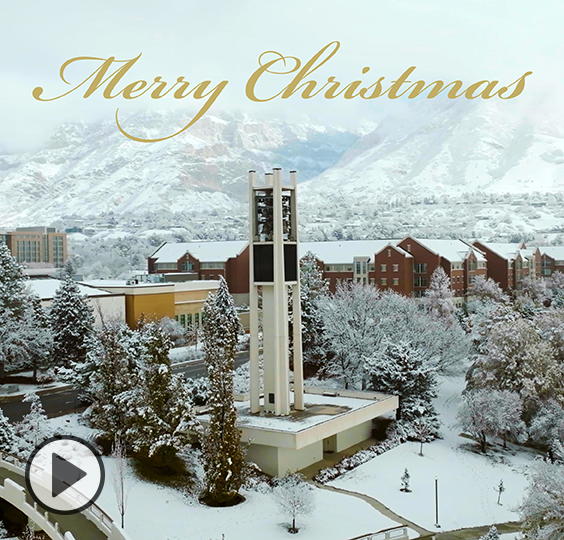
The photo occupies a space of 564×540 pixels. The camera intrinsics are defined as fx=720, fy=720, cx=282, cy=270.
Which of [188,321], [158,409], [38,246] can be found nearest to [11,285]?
[158,409]

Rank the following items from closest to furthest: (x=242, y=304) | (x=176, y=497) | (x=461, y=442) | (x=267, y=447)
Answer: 1. (x=176, y=497)
2. (x=267, y=447)
3. (x=461, y=442)
4. (x=242, y=304)

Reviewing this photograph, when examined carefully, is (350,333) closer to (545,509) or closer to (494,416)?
(494,416)

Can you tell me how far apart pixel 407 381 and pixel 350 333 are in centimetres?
855

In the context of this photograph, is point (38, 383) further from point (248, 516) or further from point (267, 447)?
point (248, 516)

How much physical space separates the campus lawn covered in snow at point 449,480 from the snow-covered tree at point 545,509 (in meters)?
6.29

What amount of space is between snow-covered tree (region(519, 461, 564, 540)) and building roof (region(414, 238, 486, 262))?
190 feet

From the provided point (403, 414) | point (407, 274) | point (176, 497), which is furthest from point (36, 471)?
point (407, 274)

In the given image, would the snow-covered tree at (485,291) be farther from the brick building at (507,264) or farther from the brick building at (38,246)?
the brick building at (38,246)

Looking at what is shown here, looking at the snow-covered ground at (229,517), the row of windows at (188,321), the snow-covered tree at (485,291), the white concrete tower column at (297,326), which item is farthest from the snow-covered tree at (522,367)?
the snow-covered tree at (485,291)

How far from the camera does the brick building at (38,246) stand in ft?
510

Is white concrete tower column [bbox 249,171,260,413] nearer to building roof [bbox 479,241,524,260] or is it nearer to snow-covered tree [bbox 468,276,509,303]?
snow-covered tree [bbox 468,276,509,303]

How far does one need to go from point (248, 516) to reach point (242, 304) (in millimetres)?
59414

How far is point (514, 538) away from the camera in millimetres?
26094

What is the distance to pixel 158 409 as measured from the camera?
2953 cm
